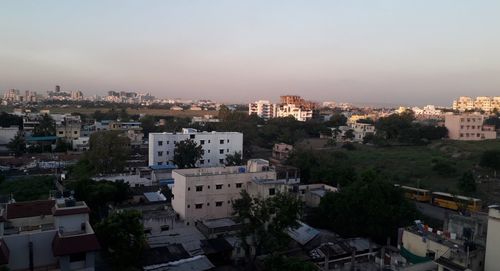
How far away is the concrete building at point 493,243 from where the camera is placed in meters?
10.1

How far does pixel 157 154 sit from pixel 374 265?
22520 mm

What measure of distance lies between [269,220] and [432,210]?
11.8 meters

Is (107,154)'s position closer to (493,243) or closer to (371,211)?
(371,211)

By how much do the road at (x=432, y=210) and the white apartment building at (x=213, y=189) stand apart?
818 centimetres

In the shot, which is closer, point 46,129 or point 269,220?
point 269,220

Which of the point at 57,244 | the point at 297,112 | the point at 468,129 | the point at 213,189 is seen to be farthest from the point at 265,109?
the point at 57,244

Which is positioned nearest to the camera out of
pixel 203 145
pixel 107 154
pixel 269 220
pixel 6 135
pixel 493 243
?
pixel 493 243

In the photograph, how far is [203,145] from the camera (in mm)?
33312

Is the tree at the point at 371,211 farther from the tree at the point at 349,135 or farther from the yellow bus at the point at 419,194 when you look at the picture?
the tree at the point at 349,135

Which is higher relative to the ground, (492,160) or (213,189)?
(492,160)

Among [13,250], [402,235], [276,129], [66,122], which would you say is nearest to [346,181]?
[402,235]

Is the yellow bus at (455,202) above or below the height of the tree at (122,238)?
below

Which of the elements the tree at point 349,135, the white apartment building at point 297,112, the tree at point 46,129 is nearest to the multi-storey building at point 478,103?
the white apartment building at point 297,112

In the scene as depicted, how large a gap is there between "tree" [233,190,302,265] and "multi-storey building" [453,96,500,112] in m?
88.9
